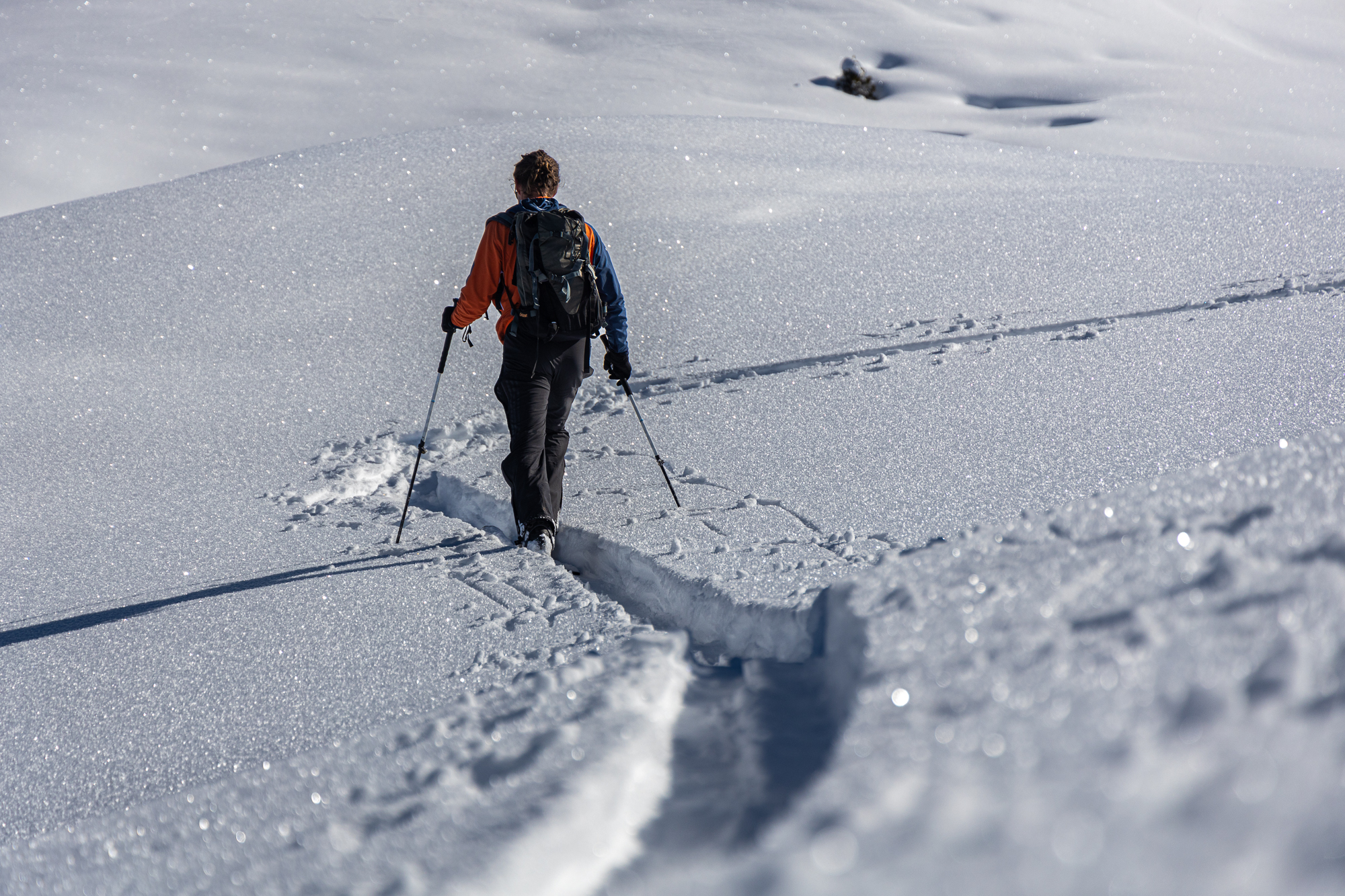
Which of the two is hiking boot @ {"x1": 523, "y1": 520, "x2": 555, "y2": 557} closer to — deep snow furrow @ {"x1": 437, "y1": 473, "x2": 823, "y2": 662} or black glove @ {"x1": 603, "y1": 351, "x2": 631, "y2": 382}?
deep snow furrow @ {"x1": 437, "y1": 473, "x2": 823, "y2": 662}

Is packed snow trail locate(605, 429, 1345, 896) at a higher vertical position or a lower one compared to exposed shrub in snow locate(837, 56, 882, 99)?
lower

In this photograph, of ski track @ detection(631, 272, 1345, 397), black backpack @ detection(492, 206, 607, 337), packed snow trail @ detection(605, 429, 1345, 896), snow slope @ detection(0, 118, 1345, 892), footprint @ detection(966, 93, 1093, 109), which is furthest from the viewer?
footprint @ detection(966, 93, 1093, 109)

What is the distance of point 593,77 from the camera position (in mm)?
19844

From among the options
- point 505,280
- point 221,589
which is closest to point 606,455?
point 505,280

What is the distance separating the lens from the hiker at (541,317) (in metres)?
3.42

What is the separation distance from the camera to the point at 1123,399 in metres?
4.03

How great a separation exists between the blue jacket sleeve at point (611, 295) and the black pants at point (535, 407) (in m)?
0.14

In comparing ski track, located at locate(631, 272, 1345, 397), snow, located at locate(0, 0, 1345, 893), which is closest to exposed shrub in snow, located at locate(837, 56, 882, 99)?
snow, located at locate(0, 0, 1345, 893)

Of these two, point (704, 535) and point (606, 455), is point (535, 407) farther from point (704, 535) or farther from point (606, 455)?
point (704, 535)

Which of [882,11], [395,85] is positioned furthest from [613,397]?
[882,11]

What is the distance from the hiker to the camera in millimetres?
3418

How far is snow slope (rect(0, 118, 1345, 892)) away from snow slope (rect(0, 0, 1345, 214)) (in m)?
9.00

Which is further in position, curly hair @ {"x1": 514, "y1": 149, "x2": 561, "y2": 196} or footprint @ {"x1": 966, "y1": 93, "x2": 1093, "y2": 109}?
footprint @ {"x1": 966, "y1": 93, "x2": 1093, "y2": 109}

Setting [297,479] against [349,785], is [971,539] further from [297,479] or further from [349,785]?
[297,479]
